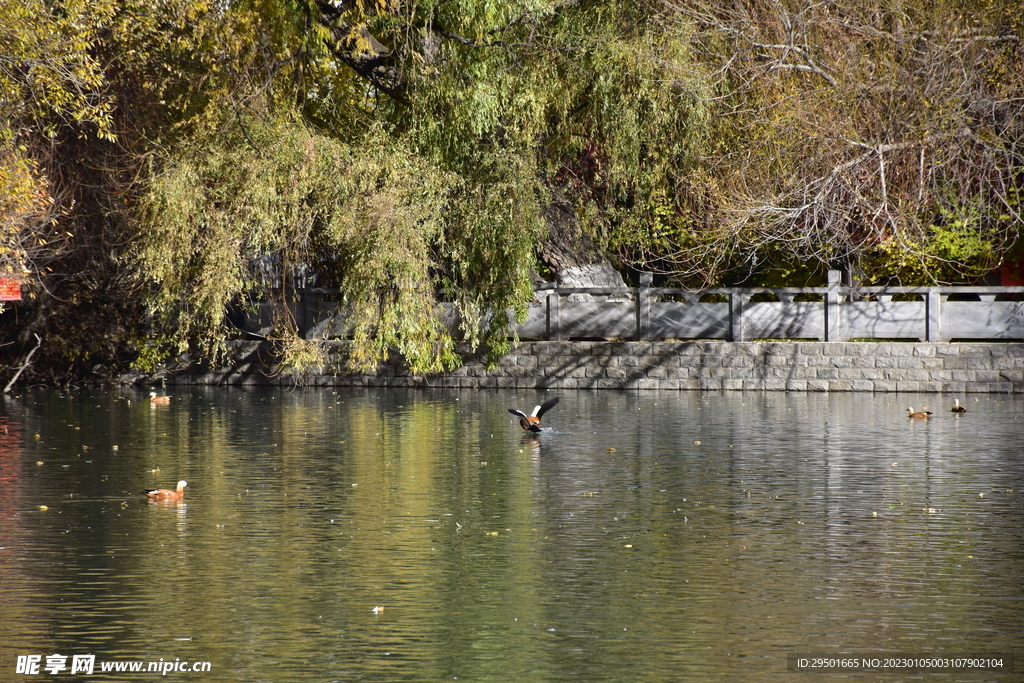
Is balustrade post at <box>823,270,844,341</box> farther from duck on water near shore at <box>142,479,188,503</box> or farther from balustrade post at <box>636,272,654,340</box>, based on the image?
duck on water near shore at <box>142,479,188,503</box>

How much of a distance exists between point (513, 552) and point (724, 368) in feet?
58.6

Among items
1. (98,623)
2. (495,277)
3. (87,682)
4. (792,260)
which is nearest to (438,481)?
(98,623)

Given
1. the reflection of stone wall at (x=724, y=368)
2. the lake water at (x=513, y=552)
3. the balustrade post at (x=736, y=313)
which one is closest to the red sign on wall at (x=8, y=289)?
the lake water at (x=513, y=552)

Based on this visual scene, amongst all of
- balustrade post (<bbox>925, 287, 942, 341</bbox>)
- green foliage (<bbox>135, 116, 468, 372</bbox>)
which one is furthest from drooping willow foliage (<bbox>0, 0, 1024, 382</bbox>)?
balustrade post (<bbox>925, 287, 942, 341</bbox>)

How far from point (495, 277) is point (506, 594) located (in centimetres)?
1804

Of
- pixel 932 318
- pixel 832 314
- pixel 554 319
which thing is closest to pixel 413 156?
pixel 554 319

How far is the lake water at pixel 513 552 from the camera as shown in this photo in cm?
741

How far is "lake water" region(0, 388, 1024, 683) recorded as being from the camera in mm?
7410

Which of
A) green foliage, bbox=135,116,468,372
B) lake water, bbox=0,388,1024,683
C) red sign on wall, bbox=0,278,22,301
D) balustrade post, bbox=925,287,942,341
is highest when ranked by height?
green foliage, bbox=135,116,468,372

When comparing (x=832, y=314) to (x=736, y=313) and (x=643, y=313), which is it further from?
(x=643, y=313)

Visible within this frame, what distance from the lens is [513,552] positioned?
1010 cm

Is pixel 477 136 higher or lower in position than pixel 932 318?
higher

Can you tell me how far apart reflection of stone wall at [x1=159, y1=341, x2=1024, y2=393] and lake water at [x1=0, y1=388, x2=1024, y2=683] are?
24.6 feet

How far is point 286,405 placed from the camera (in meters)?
24.3
